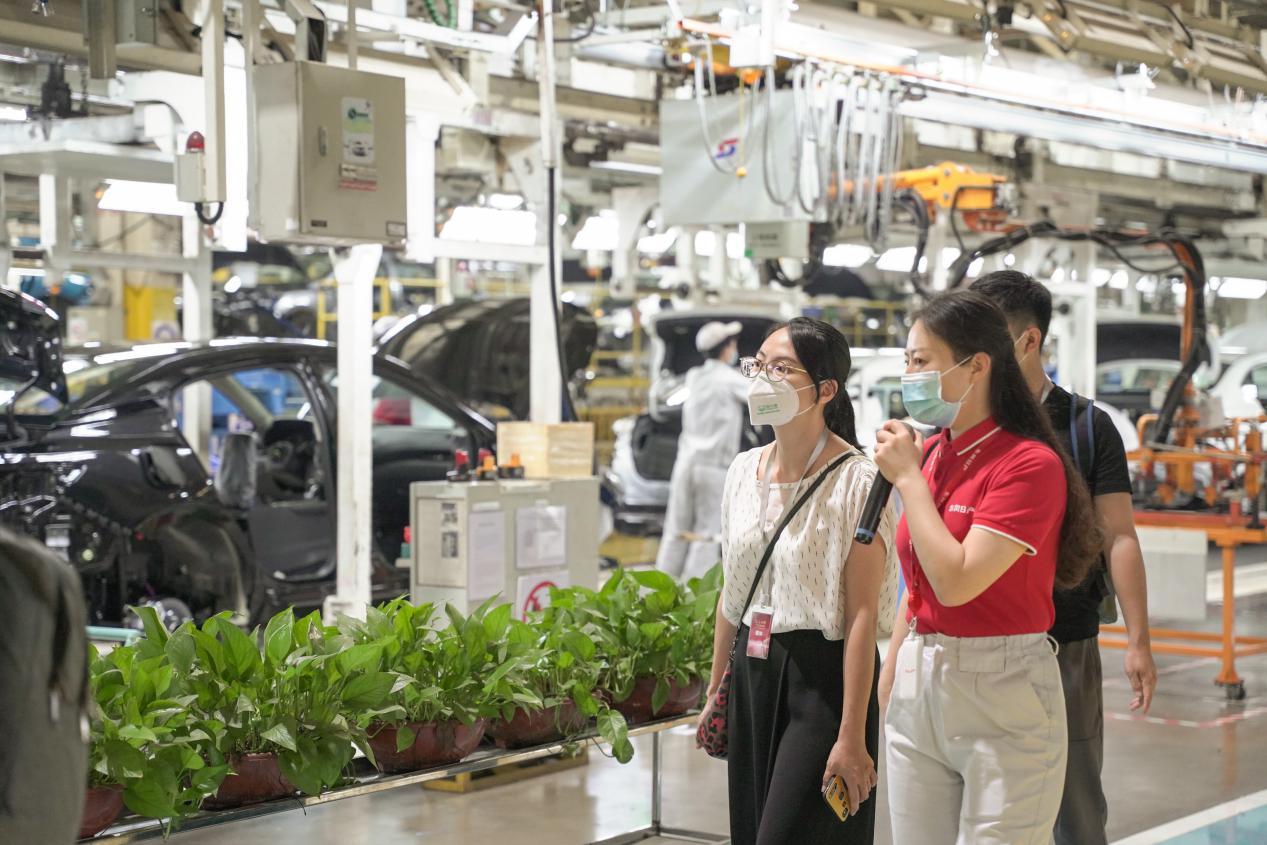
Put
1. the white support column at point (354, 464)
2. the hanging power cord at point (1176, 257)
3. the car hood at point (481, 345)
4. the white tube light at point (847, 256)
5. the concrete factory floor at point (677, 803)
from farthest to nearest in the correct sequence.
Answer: the white tube light at point (847, 256)
the car hood at point (481, 345)
the hanging power cord at point (1176, 257)
the white support column at point (354, 464)
the concrete factory floor at point (677, 803)

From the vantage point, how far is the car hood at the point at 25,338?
634cm

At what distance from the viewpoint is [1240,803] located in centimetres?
583

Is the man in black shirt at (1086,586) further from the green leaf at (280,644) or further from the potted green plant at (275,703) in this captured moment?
the green leaf at (280,644)

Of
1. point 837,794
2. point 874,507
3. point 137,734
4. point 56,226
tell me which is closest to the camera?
point 874,507

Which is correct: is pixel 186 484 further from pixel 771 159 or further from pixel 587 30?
pixel 771 159

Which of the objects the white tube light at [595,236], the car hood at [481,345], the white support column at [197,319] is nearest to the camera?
the white support column at [197,319]

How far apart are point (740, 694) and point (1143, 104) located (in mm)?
5400

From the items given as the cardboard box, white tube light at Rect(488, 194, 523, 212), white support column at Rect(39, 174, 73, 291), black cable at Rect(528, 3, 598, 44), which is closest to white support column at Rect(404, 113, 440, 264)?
black cable at Rect(528, 3, 598, 44)

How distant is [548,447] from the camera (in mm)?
6949

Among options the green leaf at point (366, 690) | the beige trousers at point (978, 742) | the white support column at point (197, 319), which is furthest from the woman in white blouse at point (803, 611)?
the white support column at point (197, 319)

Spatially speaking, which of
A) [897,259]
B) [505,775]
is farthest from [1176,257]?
[897,259]

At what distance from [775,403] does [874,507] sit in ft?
1.36

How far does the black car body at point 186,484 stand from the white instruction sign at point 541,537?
3.89 ft

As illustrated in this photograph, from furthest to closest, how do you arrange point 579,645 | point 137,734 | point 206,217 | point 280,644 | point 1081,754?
point 206,217, point 579,645, point 280,644, point 1081,754, point 137,734
